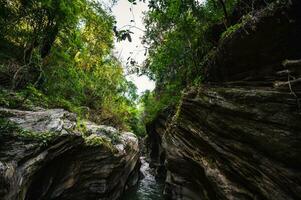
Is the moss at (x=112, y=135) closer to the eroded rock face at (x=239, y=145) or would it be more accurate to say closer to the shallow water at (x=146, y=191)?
the shallow water at (x=146, y=191)

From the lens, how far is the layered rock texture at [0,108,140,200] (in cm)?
649

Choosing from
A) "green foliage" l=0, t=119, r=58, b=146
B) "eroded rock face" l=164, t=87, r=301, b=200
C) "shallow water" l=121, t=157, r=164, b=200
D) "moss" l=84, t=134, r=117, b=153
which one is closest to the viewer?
"eroded rock face" l=164, t=87, r=301, b=200

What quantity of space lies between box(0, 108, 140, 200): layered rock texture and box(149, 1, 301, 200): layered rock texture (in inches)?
171

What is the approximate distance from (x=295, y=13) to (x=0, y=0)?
9.93m

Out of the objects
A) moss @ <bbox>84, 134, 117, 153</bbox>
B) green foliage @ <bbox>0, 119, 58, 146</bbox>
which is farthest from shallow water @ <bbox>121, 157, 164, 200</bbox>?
green foliage @ <bbox>0, 119, 58, 146</bbox>

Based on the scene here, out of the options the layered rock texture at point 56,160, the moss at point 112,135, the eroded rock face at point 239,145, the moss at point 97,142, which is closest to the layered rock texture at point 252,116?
the eroded rock face at point 239,145

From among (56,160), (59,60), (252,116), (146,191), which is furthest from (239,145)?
(59,60)

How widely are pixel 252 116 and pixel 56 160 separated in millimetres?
6992

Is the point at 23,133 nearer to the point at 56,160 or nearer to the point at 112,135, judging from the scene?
the point at 56,160

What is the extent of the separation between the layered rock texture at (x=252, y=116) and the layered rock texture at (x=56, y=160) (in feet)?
14.2

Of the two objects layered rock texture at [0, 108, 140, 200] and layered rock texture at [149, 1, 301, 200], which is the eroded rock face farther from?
layered rock texture at [0, 108, 140, 200]

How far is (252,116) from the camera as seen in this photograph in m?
6.37

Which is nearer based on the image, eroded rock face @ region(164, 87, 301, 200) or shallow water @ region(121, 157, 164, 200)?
eroded rock face @ region(164, 87, 301, 200)

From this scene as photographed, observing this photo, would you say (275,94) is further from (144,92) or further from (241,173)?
(144,92)
